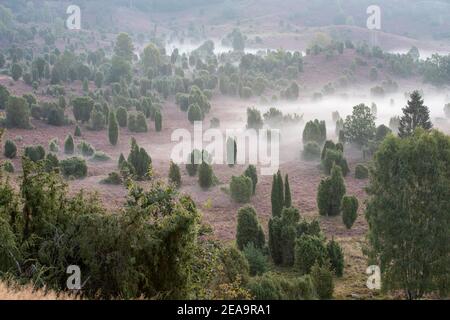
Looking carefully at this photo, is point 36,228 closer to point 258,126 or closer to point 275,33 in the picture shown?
point 258,126

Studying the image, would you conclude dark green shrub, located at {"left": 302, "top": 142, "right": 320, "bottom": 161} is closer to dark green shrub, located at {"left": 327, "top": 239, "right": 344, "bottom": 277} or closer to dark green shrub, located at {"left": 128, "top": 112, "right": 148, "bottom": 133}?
dark green shrub, located at {"left": 128, "top": 112, "right": 148, "bottom": 133}

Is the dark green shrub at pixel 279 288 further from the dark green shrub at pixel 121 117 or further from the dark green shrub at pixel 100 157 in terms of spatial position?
the dark green shrub at pixel 121 117

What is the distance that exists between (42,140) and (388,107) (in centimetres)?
5663

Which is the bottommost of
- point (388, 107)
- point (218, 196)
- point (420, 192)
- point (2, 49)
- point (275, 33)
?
point (218, 196)

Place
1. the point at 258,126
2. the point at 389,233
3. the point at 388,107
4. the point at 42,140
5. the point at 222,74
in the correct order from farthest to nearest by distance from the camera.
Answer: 1. the point at 222,74
2. the point at 388,107
3. the point at 258,126
4. the point at 42,140
5. the point at 389,233

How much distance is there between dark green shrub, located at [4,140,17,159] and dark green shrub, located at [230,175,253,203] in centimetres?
2457

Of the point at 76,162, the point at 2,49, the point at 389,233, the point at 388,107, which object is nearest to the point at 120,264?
the point at 389,233


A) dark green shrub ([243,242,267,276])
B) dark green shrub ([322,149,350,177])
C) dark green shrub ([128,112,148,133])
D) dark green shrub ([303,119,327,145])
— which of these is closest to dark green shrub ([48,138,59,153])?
dark green shrub ([128,112,148,133])

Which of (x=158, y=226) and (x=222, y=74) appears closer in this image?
(x=158, y=226)

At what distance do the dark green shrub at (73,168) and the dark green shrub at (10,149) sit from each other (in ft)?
24.8

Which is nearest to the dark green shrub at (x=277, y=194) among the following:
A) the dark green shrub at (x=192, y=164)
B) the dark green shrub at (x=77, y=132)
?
the dark green shrub at (x=192, y=164)

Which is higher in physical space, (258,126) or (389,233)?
(258,126)
